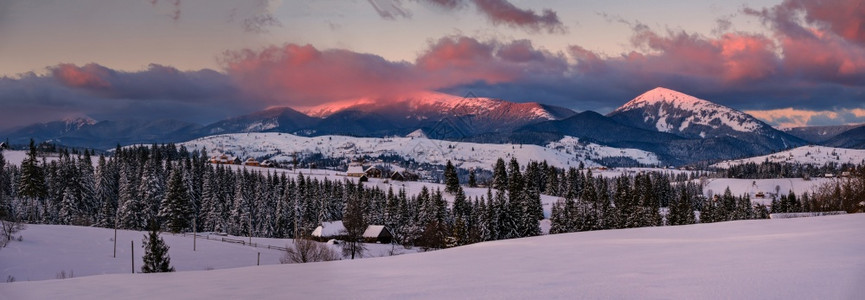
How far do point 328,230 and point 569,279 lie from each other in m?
91.4

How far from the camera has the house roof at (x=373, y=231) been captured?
9844 centimetres

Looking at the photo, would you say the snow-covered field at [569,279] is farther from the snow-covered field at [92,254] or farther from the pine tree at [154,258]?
the snow-covered field at [92,254]

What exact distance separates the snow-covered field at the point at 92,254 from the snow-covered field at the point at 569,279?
122 feet

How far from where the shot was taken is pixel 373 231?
99.6m

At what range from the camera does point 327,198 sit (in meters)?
119

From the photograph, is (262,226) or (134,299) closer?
(134,299)

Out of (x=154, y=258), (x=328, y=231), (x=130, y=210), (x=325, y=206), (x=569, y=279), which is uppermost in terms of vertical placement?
(x=569, y=279)

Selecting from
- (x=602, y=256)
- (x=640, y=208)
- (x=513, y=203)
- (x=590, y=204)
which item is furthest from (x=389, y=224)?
(x=602, y=256)

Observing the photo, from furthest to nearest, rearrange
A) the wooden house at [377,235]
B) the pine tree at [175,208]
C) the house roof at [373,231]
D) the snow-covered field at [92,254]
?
the house roof at [373,231] < the wooden house at [377,235] < the pine tree at [175,208] < the snow-covered field at [92,254]

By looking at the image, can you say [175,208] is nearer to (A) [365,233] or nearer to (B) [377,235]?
(A) [365,233]

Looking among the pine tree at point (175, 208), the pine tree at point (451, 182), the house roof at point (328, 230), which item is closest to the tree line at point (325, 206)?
the pine tree at point (175, 208)

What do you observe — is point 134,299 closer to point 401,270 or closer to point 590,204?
point 401,270

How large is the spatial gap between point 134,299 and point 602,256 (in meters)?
16.4

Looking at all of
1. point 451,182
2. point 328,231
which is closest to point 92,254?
point 328,231
